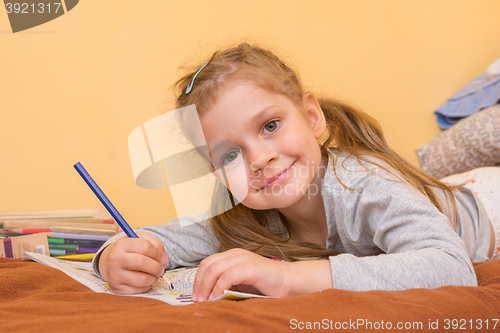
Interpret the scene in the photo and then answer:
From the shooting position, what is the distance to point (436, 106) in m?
1.51

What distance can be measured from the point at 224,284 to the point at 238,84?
0.38 m

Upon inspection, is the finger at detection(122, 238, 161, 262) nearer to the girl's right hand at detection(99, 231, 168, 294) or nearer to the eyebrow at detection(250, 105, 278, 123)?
the girl's right hand at detection(99, 231, 168, 294)

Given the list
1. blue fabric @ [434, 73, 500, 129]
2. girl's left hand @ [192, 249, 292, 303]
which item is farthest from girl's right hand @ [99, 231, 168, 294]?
blue fabric @ [434, 73, 500, 129]

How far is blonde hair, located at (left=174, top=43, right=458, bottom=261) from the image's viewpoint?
0.71 meters

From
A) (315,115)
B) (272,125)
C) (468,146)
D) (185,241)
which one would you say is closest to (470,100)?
(468,146)

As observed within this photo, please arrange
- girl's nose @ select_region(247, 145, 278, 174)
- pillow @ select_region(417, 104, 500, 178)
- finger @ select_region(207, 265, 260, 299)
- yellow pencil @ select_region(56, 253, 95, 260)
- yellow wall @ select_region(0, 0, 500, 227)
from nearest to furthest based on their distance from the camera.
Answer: finger @ select_region(207, 265, 260, 299), girl's nose @ select_region(247, 145, 278, 174), yellow pencil @ select_region(56, 253, 95, 260), yellow wall @ select_region(0, 0, 500, 227), pillow @ select_region(417, 104, 500, 178)

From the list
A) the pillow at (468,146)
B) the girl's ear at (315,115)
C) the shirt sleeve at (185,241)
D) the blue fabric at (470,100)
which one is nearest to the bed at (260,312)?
the shirt sleeve at (185,241)

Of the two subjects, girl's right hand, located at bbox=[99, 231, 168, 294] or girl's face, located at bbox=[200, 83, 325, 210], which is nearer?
girl's right hand, located at bbox=[99, 231, 168, 294]

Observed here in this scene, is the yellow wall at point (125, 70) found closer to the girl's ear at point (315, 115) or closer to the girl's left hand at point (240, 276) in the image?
the girl's ear at point (315, 115)

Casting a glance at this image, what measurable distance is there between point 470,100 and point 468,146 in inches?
11.2

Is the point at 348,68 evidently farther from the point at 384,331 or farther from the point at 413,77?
the point at 384,331

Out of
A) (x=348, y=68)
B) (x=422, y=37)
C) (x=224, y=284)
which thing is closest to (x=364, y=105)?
(x=348, y=68)

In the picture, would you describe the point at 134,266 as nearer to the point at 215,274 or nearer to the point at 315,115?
the point at 215,274

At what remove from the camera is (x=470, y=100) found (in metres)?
1.36
